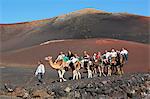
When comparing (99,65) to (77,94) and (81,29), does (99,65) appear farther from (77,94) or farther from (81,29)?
(81,29)

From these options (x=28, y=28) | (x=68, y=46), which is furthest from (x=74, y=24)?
(x=68, y=46)

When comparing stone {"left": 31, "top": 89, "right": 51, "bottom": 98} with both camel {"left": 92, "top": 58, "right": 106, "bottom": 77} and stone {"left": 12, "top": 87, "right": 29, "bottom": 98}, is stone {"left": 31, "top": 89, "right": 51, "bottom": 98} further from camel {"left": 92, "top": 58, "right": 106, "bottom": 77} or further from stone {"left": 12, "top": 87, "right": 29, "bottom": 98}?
camel {"left": 92, "top": 58, "right": 106, "bottom": 77}

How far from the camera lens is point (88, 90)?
15.5m

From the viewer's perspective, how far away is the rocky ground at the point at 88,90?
50.1 feet

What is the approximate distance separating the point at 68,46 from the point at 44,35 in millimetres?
17204

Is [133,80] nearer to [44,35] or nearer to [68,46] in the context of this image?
[68,46]

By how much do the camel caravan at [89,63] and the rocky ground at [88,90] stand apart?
1880 mm

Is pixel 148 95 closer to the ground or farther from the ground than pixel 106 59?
closer to the ground

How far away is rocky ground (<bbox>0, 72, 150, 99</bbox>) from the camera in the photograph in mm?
15281

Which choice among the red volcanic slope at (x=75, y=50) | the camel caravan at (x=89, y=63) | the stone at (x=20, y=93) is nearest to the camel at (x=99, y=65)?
the camel caravan at (x=89, y=63)

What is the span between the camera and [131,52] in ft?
126

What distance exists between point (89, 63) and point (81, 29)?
133 ft

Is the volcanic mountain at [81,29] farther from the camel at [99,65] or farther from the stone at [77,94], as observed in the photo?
the stone at [77,94]

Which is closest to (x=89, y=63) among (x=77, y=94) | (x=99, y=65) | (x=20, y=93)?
(x=99, y=65)
